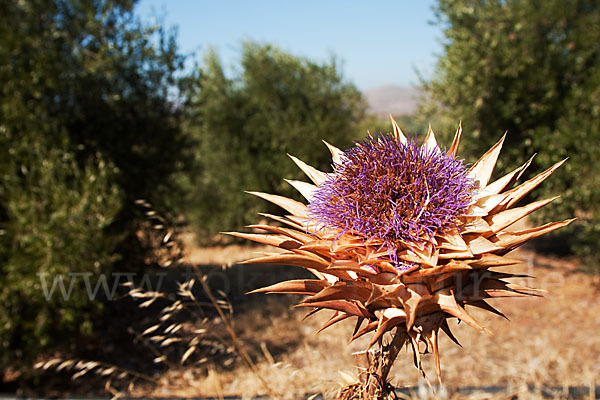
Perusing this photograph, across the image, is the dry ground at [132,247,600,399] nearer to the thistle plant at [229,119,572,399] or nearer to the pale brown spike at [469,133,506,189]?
the thistle plant at [229,119,572,399]

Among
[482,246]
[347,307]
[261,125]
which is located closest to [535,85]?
[261,125]

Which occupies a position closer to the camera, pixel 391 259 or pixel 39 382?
pixel 391 259

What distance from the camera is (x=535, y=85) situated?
764 cm

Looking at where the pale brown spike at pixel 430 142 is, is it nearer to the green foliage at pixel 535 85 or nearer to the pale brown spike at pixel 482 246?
the pale brown spike at pixel 482 246

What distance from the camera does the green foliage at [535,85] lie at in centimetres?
720

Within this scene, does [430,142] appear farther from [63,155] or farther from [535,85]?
[535,85]

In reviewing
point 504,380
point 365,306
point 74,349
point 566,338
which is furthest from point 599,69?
point 74,349

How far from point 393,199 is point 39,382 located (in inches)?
200

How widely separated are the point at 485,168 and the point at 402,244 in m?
0.52

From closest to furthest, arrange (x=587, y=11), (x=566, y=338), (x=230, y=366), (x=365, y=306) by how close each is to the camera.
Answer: (x=365, y=306), (x=230, y=366), (x=566, y=338), (x=587, y=11)

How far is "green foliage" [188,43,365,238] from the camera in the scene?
31.5 feet

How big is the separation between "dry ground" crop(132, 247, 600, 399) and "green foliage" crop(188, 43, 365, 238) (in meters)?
2.93

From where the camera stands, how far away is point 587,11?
757 centimetres

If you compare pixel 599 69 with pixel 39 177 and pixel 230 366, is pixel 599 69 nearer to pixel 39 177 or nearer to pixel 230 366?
pixel 230 366
